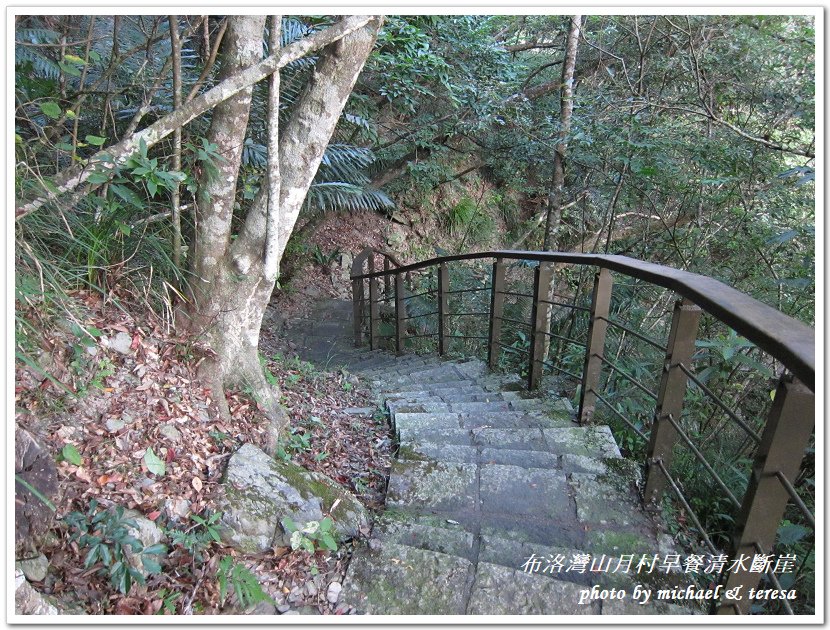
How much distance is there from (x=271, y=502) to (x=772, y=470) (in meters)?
1.66

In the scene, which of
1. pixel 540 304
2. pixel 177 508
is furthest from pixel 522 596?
pixel 540 304

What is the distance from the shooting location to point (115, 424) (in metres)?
1.89

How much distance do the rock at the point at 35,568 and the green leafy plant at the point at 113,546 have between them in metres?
0.09

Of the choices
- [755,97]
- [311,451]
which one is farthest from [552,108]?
[311,451]

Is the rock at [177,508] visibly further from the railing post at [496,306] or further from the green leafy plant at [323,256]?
the green leafy plant at [323,256]

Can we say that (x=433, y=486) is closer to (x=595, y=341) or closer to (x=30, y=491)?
(x=595, y=341)

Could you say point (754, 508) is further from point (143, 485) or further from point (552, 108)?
point (552, 108)

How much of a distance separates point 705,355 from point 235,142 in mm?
3404

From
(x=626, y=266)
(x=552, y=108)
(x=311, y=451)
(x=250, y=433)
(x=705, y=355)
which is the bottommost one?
(x=311, y=451)

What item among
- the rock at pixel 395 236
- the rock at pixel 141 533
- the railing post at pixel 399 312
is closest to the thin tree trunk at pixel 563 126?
the railing post at pixel 399 312

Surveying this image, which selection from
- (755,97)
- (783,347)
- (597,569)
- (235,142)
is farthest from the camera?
(755,97)

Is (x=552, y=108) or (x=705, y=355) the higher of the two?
(x=552, y=108)

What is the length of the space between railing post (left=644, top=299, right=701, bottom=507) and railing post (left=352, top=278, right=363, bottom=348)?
5.43m

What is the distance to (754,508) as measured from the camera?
1.35 m
